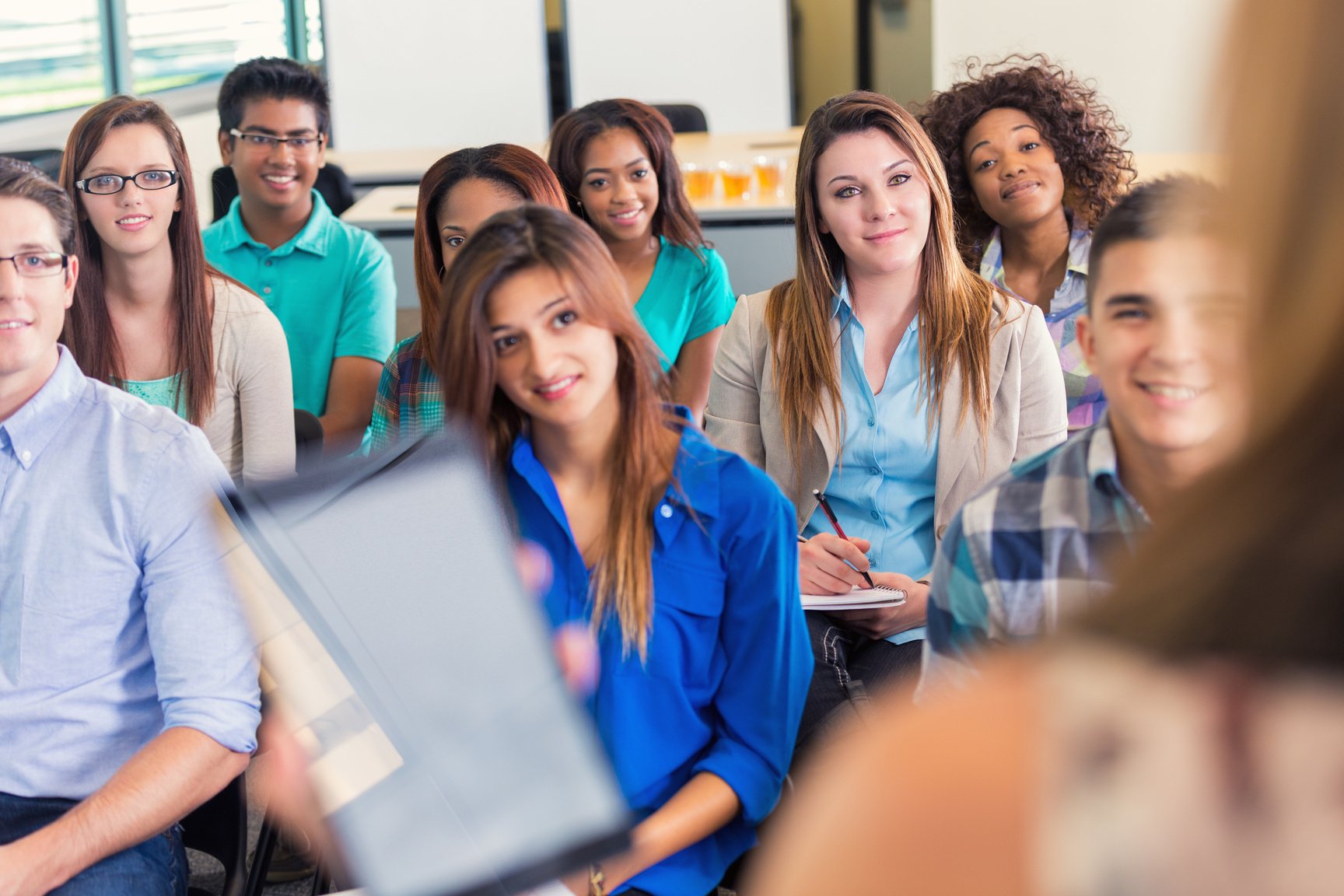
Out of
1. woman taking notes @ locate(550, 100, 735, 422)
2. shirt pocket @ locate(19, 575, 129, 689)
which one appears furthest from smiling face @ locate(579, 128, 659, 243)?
shirt pocket @ locate(19, 575, 129, 689)

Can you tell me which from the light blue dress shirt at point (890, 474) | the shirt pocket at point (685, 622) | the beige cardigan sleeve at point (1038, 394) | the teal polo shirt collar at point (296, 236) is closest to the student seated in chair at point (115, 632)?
the shirt pocket at point (685, 622)

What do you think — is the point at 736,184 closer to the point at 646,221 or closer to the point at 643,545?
the point at 646,221

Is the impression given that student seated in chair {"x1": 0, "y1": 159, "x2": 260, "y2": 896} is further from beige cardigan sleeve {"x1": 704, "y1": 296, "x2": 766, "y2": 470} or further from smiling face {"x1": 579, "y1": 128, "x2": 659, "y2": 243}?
smiling face {"x1": 579, "y1": 128, "x2": 659, "y2": 243}

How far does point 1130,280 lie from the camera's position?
112 cm

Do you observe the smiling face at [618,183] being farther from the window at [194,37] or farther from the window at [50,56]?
the window at [194,37]

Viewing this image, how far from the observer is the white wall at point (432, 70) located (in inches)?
280

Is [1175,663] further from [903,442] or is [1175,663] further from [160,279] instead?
[160,279]

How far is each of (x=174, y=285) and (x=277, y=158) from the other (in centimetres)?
78

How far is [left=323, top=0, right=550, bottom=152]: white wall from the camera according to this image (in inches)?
280

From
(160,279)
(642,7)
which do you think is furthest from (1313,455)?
(642,7)

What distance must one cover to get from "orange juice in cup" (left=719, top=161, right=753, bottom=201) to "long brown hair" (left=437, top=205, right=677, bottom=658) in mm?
3065

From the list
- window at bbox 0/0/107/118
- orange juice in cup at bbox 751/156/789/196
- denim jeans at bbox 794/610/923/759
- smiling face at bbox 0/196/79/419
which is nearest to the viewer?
smiling face at bbox 0/196/79/419

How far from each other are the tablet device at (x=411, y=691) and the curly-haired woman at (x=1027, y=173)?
1909mm

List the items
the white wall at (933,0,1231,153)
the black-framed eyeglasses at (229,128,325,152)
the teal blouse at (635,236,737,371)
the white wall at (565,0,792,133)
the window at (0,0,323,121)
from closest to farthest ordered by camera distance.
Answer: the teal blouse at (635,236,737,371) → the black-framed eyeglasses at (229,128,325,152) → the window at (0,0,323,121) → the white wall at (933,0,1231,153) → the white wall at (565,0,792,133)
